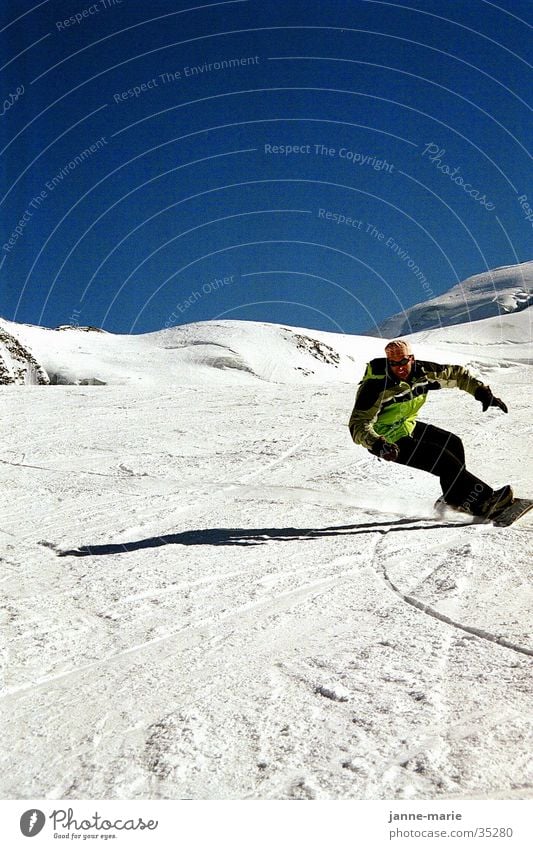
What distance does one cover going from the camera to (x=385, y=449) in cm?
621

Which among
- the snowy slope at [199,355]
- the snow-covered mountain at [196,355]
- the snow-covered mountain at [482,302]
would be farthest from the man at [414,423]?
the snow-covered mountain at [482,302]

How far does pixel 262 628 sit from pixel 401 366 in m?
2.94

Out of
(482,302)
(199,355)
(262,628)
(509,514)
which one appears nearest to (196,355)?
(199,355)

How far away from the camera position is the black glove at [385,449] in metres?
6.19

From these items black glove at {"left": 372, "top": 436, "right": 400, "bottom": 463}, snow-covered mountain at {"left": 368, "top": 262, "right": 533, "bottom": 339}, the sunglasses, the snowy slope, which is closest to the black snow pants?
black glove at {"left": 372, "top": 436, "right": 400, "bottom": 463}

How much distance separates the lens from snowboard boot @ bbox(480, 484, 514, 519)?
653 centimetres

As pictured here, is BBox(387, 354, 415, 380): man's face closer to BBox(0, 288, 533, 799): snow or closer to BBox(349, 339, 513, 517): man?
BBox(349, 339, 513, 517): man

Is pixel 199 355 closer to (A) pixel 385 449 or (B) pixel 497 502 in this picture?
(B) pixel 497 502

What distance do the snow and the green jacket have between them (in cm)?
92

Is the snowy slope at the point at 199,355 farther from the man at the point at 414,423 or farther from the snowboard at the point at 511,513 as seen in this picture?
the snowboard at the point at 511,513

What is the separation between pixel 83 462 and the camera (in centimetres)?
1083
